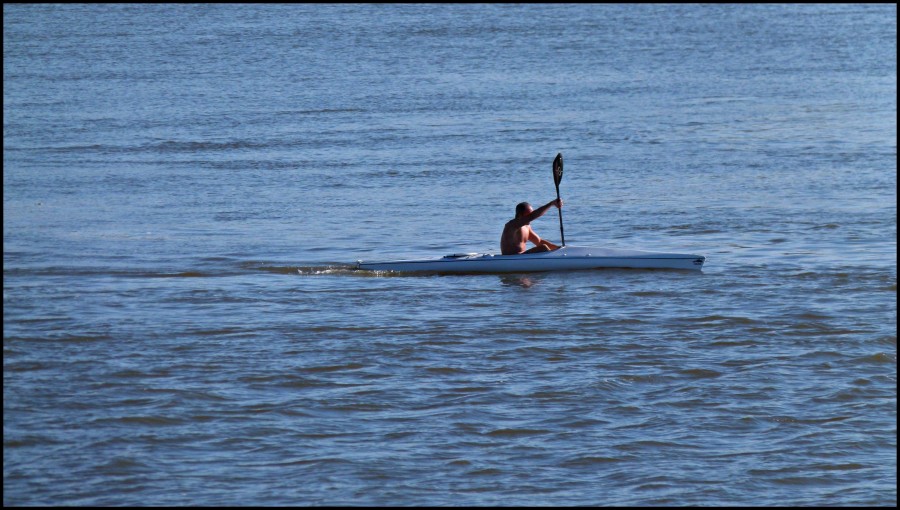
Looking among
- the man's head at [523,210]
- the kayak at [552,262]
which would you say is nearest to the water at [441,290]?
the kayak at [552,262]

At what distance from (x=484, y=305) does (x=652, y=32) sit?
30188mm

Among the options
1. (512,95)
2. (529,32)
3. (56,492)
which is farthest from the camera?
(529,32)

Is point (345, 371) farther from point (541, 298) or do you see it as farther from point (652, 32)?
point (652, 32)

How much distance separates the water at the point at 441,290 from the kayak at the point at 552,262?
131 mm

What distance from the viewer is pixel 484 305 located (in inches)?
546

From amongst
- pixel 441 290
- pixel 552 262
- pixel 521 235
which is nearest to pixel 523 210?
pixel 521 235

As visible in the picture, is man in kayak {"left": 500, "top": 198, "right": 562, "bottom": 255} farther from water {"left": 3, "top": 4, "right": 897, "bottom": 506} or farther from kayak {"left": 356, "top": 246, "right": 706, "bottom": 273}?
water {"left": 3, "top": 4, "right": 897, "bottom": 506}

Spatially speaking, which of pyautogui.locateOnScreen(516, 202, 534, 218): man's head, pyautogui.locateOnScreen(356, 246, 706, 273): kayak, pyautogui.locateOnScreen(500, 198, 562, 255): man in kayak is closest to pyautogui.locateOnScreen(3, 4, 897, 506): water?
pyautogui.locateOnScreen(356, 246, 706, 273): kayak

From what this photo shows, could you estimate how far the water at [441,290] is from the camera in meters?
8.81

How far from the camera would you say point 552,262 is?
15.5 metres

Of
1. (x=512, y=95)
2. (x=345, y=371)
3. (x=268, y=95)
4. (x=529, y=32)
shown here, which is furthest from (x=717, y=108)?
(x=345, y=371)

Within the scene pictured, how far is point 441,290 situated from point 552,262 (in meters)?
1.59

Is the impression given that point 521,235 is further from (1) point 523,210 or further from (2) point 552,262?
(2) point 552,262

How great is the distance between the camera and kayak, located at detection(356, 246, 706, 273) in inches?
598
